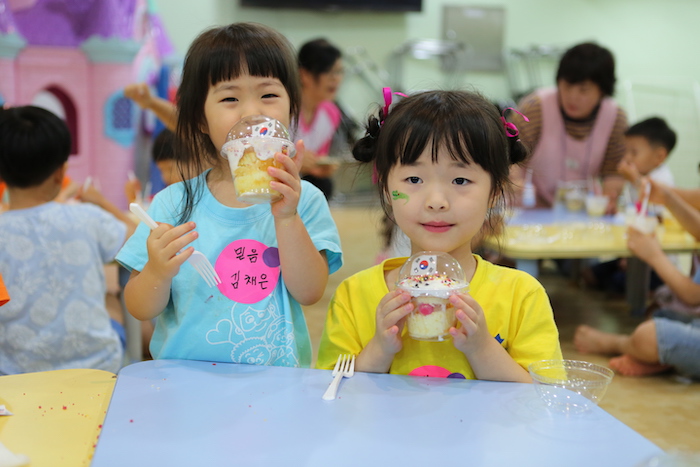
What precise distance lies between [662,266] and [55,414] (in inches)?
115

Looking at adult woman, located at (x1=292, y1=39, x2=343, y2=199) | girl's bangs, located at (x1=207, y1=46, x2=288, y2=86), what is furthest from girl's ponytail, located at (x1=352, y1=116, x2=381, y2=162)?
adult woman, located at (x1=292, y1=39, x2=343, y2=199)

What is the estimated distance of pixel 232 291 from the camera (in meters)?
1.49

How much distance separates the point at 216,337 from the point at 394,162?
1.74 feet

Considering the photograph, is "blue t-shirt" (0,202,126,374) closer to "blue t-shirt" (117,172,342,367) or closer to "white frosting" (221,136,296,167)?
"blue t-shirt" (117,172,342,367)

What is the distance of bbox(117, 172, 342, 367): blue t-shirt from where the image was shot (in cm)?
147

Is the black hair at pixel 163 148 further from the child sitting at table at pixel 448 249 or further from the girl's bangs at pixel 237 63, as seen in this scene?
the child sitting at table at pixel 448 249

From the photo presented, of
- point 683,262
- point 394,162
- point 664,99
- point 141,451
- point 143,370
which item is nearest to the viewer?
point 141,451

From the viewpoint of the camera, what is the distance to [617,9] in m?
9.66

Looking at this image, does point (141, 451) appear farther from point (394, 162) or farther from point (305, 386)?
point (394, 162)

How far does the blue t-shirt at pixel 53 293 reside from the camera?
6.88 feet

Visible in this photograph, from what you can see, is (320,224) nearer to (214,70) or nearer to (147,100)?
(214,70)

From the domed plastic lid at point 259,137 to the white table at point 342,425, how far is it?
423 mm

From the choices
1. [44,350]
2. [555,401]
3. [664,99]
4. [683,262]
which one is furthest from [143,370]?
[664,99]

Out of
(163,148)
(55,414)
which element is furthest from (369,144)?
(163,148)
